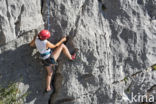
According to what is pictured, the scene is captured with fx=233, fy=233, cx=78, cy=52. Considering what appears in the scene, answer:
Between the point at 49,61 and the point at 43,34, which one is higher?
the point at 43,34

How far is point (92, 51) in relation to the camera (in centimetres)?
716

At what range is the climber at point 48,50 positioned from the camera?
243 inches

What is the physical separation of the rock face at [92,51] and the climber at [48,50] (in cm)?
22

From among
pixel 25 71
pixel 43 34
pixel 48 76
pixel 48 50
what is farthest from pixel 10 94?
pixel 43 34

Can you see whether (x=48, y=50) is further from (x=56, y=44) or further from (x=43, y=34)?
(x=43, y=34)

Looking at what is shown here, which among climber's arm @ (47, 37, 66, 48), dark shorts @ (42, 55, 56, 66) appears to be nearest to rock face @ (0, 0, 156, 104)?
climber's arm @ (47, 37, 66, 48)

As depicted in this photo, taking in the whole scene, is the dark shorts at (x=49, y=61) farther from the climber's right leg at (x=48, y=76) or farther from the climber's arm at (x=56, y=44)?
the climber's arm at (x=56, y=44)

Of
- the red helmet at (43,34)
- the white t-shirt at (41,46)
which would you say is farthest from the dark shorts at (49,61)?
the red helmet at (43,34)

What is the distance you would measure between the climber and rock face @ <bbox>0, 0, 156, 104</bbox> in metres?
0.22

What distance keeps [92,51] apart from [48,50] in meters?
1.43

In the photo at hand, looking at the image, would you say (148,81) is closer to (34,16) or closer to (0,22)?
(34,16)

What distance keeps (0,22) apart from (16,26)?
0.47m

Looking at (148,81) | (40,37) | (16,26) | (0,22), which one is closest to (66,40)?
(40,37)

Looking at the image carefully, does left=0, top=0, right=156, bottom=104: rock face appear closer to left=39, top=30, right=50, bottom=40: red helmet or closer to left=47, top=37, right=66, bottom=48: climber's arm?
left=47, top=37, right=66, bottom=48: climber's arm
